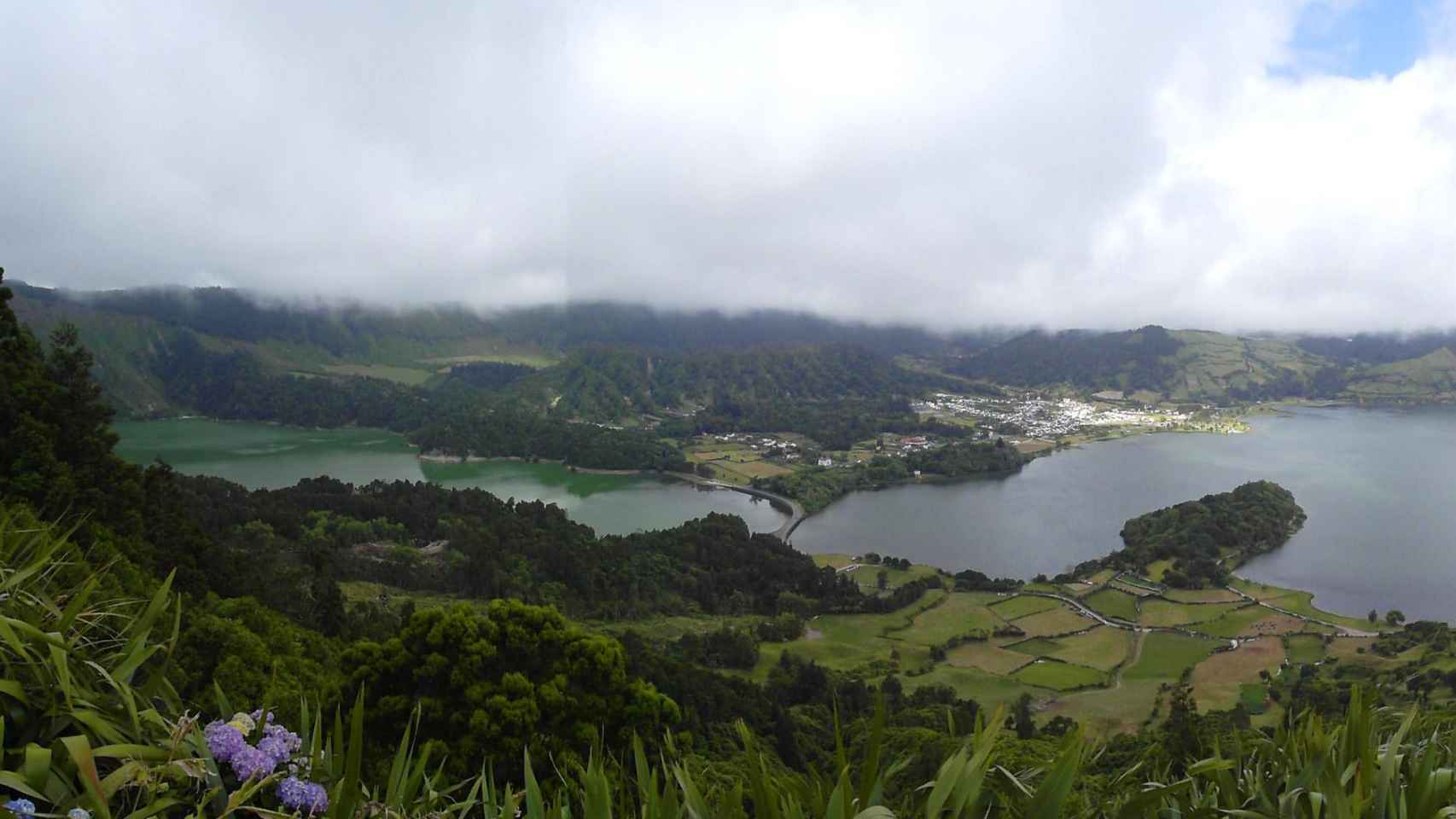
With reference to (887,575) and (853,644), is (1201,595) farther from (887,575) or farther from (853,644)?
(853,644)

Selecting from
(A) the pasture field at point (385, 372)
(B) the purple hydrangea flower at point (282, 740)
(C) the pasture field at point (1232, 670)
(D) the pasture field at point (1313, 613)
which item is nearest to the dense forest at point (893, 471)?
(D) the pasture field at point (1313, 613)

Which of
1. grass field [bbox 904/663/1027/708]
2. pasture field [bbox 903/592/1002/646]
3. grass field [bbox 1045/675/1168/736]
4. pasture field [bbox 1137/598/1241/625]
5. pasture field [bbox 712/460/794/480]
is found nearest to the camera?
grass field [bbox 1045/675/1168/736]

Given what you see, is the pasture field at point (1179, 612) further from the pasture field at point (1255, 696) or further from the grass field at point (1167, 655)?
the pasture field at point (1255, 696)

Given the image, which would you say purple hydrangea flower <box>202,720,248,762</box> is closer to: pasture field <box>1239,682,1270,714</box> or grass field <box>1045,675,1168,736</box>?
grass field <box>1045,675,1168,736</box>

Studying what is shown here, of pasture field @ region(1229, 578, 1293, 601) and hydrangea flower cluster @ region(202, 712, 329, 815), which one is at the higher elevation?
hydrangea flower cluster @ region(202, 712, 329, 815)

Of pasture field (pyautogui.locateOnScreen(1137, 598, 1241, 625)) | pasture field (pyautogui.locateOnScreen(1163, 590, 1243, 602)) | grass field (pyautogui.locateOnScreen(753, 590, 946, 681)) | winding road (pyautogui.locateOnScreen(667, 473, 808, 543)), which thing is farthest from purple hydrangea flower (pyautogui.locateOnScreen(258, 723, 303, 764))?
winding road (pyautogui.locateOnScreen(667, 473, 808, 543))

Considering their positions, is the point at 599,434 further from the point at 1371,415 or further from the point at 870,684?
the point at 1371,415
